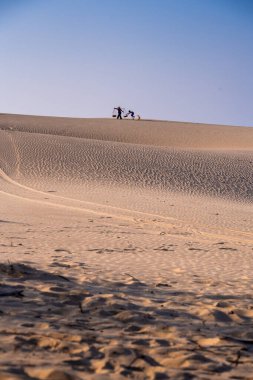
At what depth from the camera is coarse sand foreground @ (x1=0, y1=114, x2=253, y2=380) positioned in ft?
12.1

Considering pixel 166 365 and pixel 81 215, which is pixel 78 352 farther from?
pixel 81 215

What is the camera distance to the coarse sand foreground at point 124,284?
3.68 meters

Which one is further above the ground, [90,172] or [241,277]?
→ [90,172]

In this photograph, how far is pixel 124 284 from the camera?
6.18 m

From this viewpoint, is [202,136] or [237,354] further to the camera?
[202,136]

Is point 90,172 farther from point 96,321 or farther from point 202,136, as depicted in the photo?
point 202,136

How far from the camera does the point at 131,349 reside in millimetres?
3883

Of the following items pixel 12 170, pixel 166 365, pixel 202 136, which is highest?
pixel 202 136

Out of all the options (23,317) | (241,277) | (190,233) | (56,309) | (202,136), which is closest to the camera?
(23,317)

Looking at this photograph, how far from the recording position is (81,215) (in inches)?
584

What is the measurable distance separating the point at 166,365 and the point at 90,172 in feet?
79.8

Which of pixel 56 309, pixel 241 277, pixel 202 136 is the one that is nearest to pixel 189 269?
pixel 241 277

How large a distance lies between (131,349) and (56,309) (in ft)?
3.90

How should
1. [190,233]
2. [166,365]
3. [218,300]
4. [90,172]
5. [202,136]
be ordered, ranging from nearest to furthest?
1. [166,365]
2. [218,300]
3. [190,233]
4. [90,172]
5. [202,136]
